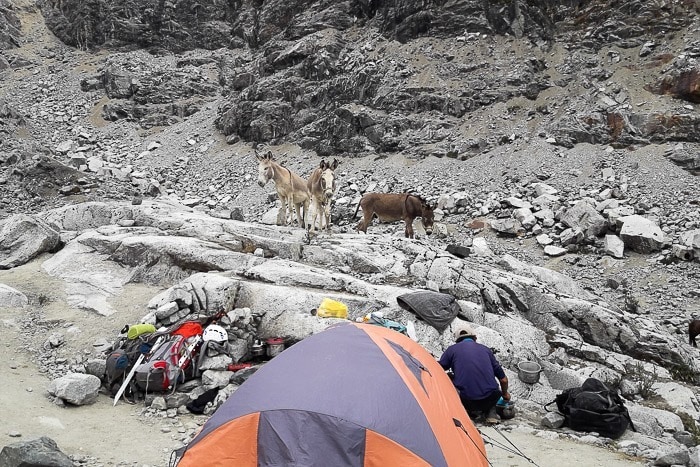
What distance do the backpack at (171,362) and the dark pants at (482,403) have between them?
14.2 feet

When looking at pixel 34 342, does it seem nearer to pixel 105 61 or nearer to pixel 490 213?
pixel 490 213

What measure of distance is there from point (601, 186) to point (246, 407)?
25455mm

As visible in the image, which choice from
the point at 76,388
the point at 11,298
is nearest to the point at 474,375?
the point at 76,388

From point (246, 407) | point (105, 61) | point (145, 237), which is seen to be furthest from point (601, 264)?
point (105, 61)

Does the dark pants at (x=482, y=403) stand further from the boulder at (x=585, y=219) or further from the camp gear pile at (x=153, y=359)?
the boulder at (x=585, y=219)

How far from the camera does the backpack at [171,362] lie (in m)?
7.64

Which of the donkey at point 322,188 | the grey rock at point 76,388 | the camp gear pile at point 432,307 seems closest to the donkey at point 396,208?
the donkey at point 322,188

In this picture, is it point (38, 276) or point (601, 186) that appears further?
point (601, 186)

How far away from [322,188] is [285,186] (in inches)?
56.4

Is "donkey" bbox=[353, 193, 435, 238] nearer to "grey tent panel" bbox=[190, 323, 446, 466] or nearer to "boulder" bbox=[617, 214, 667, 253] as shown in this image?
"boulder" bbox=[617, 214, 667, 253]

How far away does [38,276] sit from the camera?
11766 millimetres

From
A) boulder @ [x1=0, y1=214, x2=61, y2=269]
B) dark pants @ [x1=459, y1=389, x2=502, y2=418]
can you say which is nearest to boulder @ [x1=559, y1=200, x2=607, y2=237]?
dark pants @ [x1=459, y1=389, x2=502, y2=418]

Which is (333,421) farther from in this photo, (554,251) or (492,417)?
(554,251)

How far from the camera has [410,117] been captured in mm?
35656
